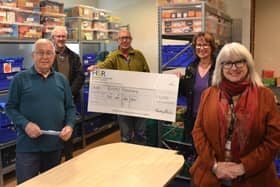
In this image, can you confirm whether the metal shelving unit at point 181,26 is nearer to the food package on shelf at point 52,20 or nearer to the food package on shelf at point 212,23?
the food package on shelf at point 212,23

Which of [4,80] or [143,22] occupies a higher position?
[143,22]

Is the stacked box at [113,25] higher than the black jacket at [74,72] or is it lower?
higher

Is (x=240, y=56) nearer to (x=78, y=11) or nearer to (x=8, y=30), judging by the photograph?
(x=8, y=30)

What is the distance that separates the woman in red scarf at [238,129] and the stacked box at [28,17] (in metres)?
2.72

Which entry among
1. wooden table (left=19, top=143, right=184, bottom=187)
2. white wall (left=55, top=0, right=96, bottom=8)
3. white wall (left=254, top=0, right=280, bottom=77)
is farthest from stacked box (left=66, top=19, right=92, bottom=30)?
wooden table (left=19, top=143, right=184, bottom=187)

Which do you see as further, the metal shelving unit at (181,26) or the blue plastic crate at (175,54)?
the blue plastic crate at (175,54)

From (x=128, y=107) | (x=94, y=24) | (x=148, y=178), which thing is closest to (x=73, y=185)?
(x=148, y=178)

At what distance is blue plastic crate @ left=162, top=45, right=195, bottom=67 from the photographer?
137 inches

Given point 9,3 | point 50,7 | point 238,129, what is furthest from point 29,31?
point 238,129

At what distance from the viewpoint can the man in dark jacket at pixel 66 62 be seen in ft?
11.2

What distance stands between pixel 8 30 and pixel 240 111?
2830mm

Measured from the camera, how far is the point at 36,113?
212cm

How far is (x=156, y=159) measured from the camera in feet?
6.67

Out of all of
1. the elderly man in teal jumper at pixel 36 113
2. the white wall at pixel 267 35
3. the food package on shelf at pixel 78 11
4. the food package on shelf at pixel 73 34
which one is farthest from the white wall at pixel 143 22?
the elderly man in teal jumper at pixel 36 113
